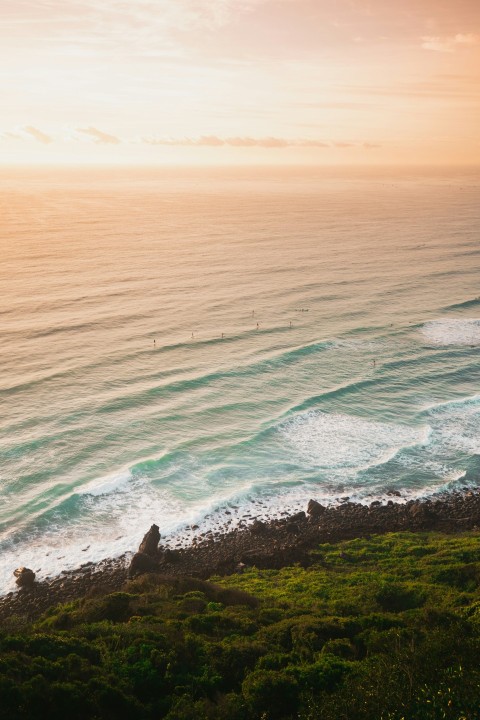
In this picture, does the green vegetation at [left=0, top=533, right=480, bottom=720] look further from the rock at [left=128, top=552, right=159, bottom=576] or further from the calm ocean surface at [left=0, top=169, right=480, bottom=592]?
the calm ocean surface at [left=0, top=169, right=480, bottom=592]

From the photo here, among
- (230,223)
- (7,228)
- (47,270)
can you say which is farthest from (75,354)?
(230,223)

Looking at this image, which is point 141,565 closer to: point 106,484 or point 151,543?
point 151,543

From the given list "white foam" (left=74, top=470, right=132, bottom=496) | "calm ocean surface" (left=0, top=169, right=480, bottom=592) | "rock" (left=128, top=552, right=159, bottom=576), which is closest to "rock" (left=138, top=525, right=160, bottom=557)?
"rock" (left=128, top=552, right=159, bottom=576)

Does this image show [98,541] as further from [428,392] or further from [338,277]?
[338,277]

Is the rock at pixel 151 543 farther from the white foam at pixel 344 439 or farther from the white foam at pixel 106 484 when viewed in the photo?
the white foam at pixel 344 439

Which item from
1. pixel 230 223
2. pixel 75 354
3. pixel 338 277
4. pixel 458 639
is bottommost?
pixel 458 639
